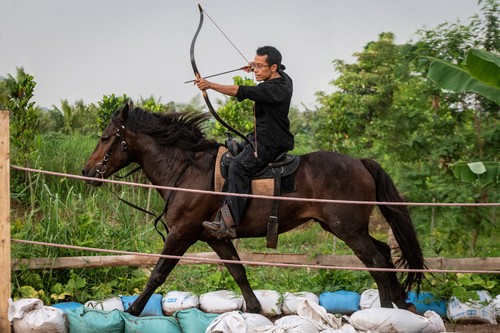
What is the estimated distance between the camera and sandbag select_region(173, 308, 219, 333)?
6.09 m

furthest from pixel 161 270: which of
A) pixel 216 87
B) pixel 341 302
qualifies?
pixel 341 302

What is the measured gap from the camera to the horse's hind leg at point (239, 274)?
22.6 feet

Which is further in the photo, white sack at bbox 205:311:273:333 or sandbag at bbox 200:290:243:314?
sandbag at bbox 200:290:243:314

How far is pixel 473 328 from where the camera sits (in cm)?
698

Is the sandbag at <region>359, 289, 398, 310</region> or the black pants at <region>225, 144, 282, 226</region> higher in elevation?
the black pants at <region>225, 144, 282, 226</region>

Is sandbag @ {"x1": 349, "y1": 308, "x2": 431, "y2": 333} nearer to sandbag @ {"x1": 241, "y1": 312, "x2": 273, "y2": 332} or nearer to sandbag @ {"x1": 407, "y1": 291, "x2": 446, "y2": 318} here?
sandbag @ {"x1": 241, "y1": 312, "x2": 273, "y2": 332}

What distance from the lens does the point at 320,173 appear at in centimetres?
676

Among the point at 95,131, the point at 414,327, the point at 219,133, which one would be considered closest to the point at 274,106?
the point at 414,327

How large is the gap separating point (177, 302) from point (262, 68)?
230cm

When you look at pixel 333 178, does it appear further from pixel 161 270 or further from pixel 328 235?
pixel 328 235

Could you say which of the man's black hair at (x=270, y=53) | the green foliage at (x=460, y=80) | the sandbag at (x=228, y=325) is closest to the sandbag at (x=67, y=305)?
the sandbag at (x=228, y=325)

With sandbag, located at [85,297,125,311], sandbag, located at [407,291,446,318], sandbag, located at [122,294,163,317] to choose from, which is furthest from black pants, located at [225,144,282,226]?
sandbag, located at [407,291,446,318]

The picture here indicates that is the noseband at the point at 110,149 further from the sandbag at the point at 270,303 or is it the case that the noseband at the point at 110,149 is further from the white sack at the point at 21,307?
the sandbag at the point at 270,303

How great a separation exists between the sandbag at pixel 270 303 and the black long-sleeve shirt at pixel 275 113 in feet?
4.66
